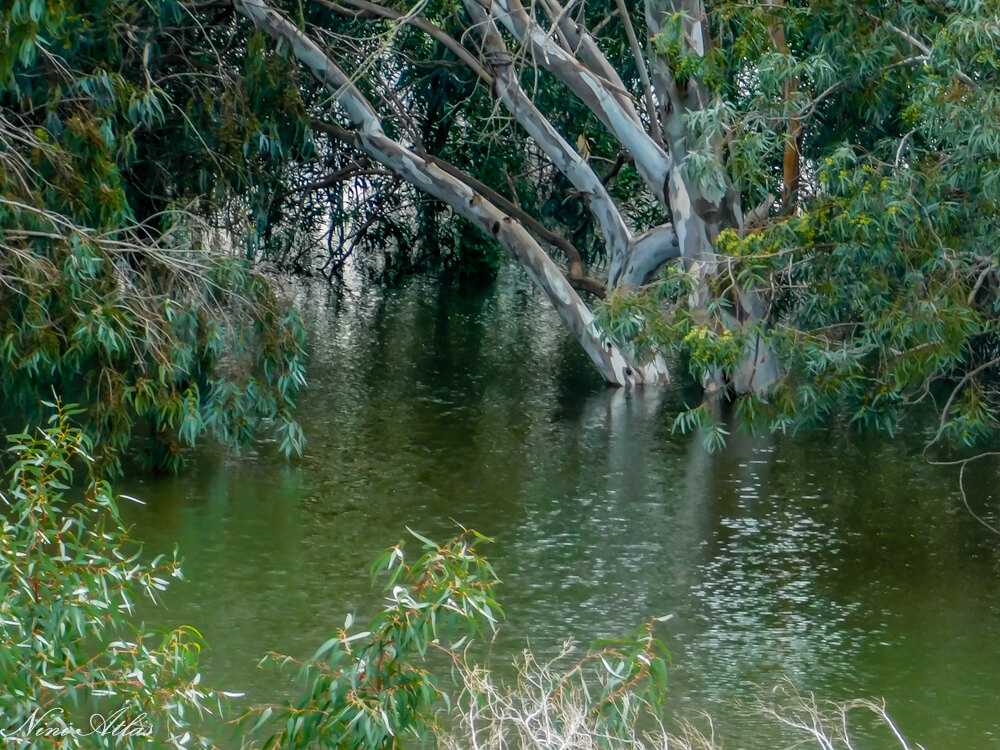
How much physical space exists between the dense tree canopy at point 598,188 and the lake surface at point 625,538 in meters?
0.53

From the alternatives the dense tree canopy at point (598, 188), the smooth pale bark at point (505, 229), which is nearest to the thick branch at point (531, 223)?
the dense tree canopy at point (598, 188)

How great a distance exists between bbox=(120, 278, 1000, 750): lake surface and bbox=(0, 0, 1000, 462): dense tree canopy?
0.53 meters

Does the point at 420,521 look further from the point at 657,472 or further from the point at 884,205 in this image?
the point at 884,205

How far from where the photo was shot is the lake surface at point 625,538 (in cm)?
690

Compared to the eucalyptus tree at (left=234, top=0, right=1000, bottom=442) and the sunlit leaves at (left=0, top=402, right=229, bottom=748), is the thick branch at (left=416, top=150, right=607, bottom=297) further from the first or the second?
the sunlit leaves at (left=0, top=402, right=229, bottom=748)

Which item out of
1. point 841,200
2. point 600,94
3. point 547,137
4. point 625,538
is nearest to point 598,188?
point 547,137

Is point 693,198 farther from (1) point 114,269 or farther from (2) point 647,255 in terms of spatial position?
(1) point 114,269

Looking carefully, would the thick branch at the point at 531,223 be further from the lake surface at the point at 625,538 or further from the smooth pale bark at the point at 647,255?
the lake surface at the point at 625,538

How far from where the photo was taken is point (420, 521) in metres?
9.01

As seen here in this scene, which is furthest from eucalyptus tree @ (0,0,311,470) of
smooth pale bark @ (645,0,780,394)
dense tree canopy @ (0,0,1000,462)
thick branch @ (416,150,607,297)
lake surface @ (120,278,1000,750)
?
thick branch @ (416,150,607,297)

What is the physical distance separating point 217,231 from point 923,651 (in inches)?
237

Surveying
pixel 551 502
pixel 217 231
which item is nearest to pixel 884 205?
pixel 551 502

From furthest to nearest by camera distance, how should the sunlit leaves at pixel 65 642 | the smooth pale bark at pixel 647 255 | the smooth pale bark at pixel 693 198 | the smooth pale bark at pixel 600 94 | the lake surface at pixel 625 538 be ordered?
the smooth pale bark at pixel 647 255 < the smooth pale bark at pixel 600 94 < the smooth pale bark at pixel 693 198 < the lake surface at pixel 625 538 < the sunlit leaves at pixel 65 642

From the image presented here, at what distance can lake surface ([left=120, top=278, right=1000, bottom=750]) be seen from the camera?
272 inches
